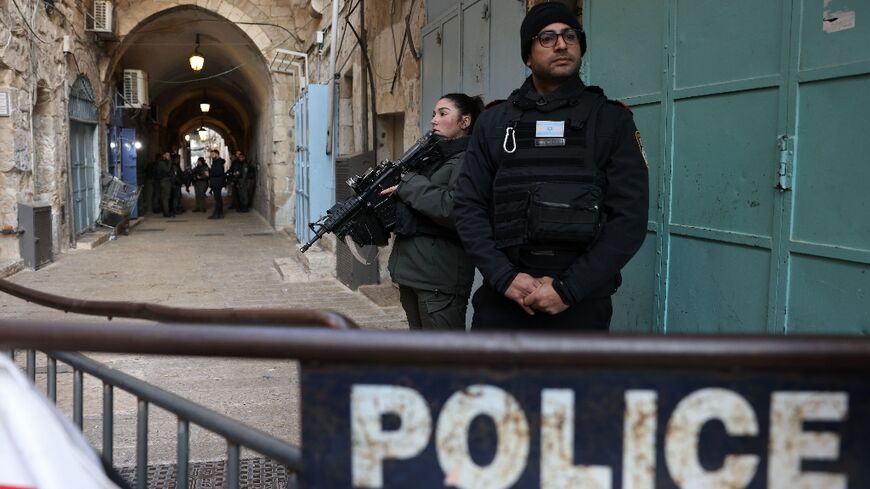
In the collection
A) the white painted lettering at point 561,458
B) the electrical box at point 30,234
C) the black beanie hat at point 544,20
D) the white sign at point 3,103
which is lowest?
the electrical box at point 30,234

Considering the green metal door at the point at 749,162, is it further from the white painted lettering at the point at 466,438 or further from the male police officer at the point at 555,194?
the white painted lettering at the point at 466,438

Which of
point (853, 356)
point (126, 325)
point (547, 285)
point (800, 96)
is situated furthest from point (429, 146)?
point (853, 356)

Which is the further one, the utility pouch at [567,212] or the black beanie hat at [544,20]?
the black beanie hat at [544,20]

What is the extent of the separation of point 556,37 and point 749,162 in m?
0.80

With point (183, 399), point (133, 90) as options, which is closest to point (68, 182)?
point (133, 90)

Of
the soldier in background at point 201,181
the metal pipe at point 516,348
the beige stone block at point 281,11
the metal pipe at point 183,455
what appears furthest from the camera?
the soldier in background at point 201,181

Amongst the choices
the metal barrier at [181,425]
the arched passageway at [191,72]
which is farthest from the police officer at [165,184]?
the metal barrier at [181,425]

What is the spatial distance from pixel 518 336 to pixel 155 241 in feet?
45.0

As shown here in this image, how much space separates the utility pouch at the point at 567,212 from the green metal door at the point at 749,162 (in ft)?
2.21

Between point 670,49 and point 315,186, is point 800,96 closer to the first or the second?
point 670,49

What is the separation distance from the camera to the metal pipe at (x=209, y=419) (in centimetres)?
129

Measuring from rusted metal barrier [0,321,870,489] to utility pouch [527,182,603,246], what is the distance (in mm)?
1313

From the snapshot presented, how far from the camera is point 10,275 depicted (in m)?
9.22

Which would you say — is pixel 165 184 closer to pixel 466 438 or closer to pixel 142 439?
pixel 142 439
